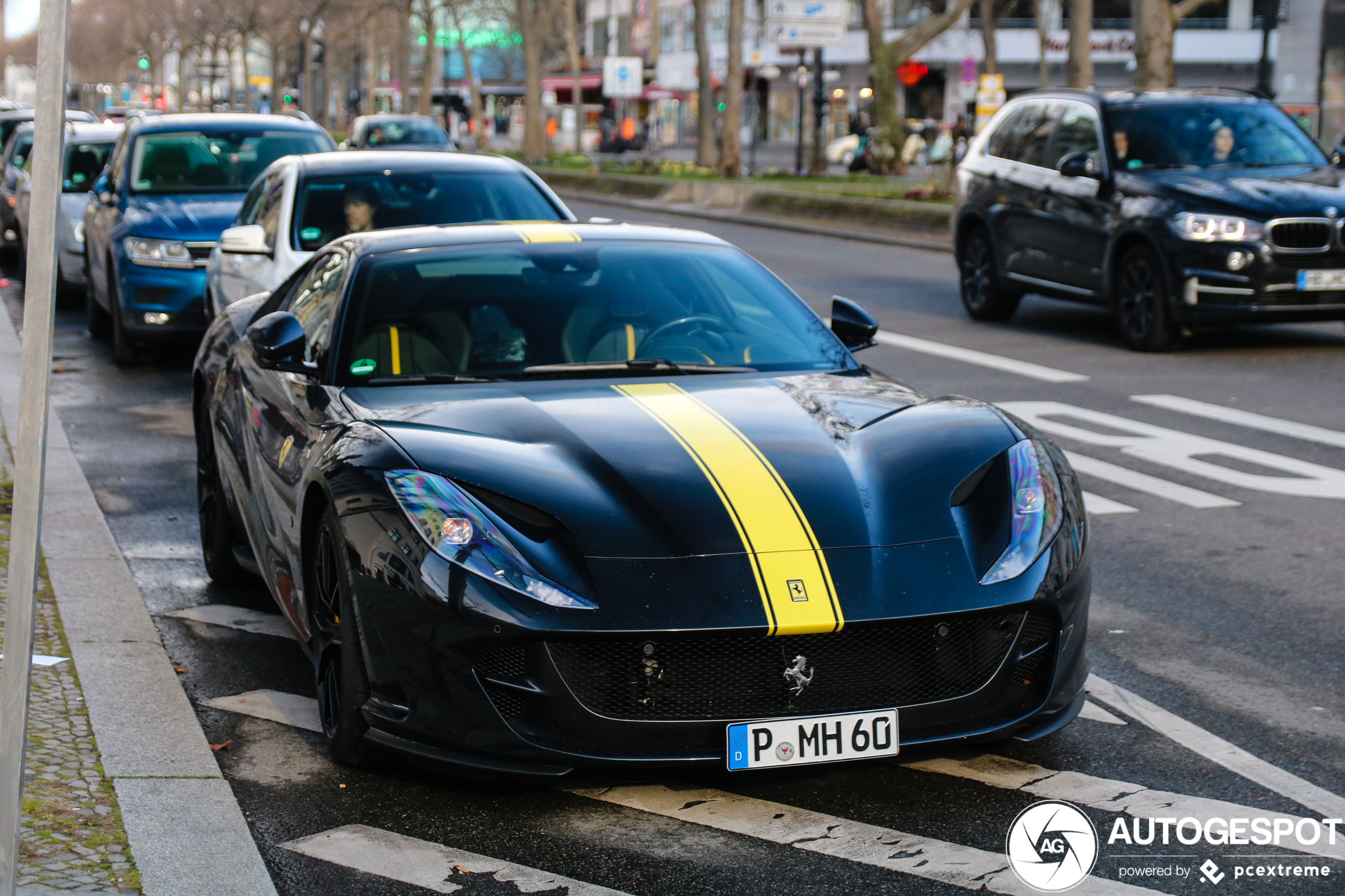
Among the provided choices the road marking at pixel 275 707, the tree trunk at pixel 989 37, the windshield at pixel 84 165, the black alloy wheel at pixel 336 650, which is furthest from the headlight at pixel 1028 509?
the tree trunk at pixel 989 37

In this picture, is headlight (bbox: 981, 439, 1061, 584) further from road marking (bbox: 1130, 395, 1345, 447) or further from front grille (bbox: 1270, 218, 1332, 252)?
front grille (bbox: 1270, 218, 1332, 252)

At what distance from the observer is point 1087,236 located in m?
14.0

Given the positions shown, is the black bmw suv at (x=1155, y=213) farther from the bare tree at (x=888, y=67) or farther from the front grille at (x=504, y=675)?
the bare tree at (x=888, y=67)

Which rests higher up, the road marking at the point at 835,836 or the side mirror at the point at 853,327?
the side mirror at the point at 853,327

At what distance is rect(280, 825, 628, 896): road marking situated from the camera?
378 cm

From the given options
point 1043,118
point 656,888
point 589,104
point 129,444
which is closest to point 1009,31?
point 589,104

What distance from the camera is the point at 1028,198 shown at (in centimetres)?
1491

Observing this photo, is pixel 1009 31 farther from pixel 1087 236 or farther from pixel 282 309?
pixel 282 309

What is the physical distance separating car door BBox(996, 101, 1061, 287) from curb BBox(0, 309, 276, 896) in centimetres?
933

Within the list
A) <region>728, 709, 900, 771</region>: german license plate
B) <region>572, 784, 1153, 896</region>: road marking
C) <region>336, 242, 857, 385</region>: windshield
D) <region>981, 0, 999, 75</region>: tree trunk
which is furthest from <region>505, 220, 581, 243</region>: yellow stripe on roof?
<region>981, 0, 999, 75</region>: tree trunk

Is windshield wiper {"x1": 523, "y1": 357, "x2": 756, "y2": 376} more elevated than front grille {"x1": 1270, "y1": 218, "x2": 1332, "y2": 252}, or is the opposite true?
front grille {"x1": 1270, "y1": 218, "x2": 1332, "y2": 252}

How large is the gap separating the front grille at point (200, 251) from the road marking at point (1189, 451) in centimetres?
565

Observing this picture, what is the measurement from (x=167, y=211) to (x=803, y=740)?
10.0 m

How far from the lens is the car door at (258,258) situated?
10.1m
